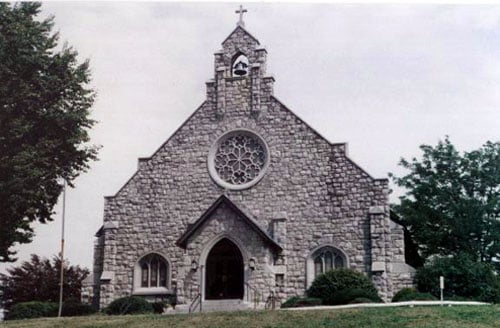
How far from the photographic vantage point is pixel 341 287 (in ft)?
93.2

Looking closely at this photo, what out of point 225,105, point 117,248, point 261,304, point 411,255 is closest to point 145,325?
point 261,304

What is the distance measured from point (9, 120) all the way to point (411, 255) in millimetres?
20041

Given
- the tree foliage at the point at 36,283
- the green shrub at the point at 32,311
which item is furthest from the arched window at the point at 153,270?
the tree foliage at the point at 36,283

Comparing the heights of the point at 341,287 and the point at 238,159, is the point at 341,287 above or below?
below

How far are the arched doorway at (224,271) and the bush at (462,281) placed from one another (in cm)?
757

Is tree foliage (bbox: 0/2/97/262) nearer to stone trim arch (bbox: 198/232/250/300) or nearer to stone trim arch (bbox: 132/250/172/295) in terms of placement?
stone trim arch (bbox: 132/250/172/295)

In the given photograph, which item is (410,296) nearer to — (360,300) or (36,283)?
(360,300)

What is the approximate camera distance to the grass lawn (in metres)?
19.9

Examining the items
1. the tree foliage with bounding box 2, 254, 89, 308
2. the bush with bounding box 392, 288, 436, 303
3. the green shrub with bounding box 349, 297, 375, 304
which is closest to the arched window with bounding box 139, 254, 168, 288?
the tree foliage with bounding box 2, 254, 89, 308

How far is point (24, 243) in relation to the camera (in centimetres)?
3203

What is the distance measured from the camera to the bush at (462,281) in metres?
29.0

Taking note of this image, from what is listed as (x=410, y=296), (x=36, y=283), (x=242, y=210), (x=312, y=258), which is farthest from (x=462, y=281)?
(x=36, y=283)

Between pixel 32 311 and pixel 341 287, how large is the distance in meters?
12.4

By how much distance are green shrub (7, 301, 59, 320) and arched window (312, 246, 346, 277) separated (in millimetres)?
11028
